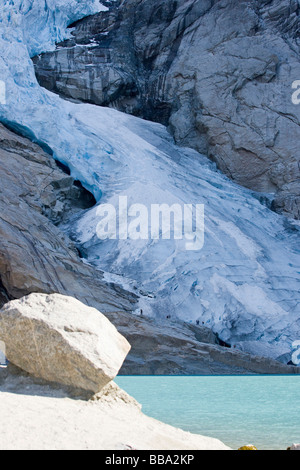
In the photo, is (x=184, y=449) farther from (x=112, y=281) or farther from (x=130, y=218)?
(x=130, y=218)

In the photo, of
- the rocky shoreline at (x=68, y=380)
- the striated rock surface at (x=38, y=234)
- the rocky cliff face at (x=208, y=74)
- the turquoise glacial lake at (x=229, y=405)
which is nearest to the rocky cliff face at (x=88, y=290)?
the striated rock surface at (x=38, y=234)

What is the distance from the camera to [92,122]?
18797 mm

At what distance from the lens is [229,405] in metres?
7.59

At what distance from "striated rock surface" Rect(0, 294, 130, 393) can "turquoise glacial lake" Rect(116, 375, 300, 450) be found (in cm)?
170

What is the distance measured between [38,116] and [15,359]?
43.3 feet

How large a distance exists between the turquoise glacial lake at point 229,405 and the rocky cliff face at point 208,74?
9.12m

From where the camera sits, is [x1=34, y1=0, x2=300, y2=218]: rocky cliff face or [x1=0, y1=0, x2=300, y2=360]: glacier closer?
[x1=0, y1=0, x2=300, y2=360]: glacier

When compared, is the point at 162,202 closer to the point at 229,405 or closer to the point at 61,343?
the point at 229,405

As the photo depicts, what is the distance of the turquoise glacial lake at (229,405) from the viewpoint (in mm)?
5750

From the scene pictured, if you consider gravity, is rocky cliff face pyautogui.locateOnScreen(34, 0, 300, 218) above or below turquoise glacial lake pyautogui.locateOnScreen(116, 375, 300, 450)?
above

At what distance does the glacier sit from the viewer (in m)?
13.4

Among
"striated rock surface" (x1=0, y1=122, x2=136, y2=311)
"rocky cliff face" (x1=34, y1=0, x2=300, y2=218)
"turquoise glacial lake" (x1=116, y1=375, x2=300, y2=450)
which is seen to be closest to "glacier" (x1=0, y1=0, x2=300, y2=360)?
"striated rock surface" (x1=0, y1=122, x2=136, y2=311)

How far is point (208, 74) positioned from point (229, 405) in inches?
577

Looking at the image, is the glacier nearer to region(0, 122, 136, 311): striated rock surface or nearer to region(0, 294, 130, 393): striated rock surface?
region(0, 122, 136, 311): striated rock surface
